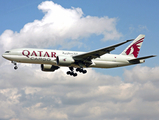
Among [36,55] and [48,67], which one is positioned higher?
[36,55]

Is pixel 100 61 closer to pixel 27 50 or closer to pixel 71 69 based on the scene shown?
pixel 71 69

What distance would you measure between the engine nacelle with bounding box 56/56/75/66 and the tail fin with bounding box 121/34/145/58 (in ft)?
40.3

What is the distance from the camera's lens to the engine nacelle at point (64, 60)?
4906 cm

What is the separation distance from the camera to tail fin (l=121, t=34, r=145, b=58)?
56669mm

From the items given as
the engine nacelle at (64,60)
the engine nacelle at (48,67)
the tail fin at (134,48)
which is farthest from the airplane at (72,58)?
the engine nacelle at (48,67)

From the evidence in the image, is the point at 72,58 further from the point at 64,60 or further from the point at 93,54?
the point at 93,54

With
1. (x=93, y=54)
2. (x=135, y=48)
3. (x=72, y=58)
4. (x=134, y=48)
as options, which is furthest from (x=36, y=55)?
(x=135, y=48)

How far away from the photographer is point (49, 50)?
50562mm

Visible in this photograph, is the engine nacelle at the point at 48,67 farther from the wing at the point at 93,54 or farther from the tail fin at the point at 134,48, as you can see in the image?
the tail fin at the point at 134,48

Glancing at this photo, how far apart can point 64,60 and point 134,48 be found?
1630 cm

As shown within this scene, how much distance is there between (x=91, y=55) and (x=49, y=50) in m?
7.52

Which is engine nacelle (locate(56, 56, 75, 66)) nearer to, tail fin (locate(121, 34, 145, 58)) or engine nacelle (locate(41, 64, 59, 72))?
engine nacelle (locate(41, 64, 59, 72))

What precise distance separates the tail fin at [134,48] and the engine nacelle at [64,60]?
40.3 feet

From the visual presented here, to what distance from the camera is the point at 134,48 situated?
5769cm
